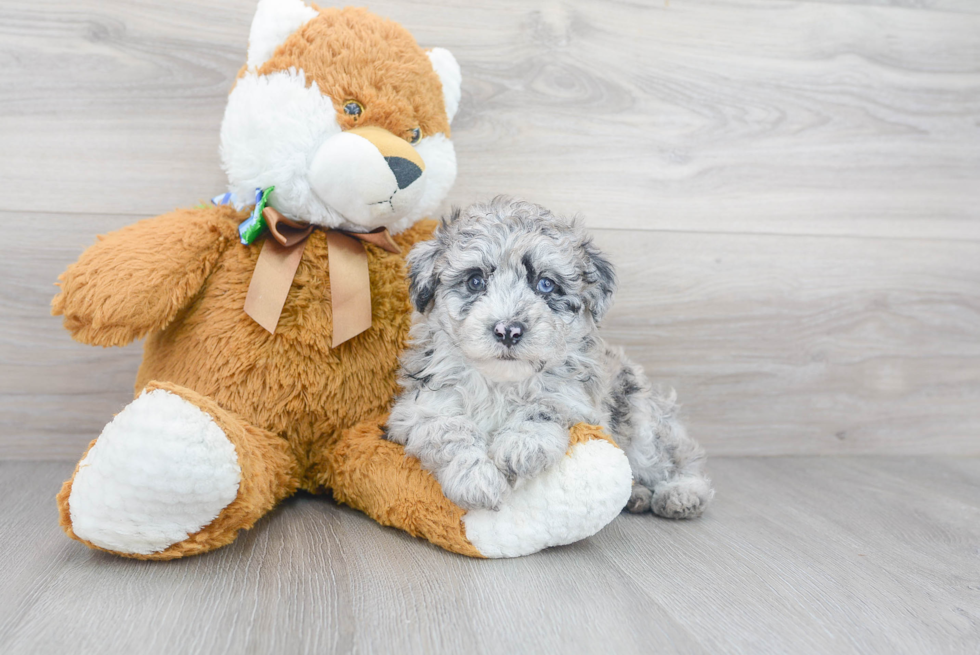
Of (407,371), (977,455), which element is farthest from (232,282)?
(977,455)

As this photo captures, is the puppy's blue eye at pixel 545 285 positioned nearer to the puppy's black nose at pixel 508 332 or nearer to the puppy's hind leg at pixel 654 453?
the puppy's black nose at pixel 508 332

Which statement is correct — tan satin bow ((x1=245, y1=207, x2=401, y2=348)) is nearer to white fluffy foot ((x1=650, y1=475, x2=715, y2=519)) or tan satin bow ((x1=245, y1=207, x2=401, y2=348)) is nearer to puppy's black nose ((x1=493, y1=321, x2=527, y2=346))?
puppy's black nose ((x1=493, y1=321, x2=527, y2=346))

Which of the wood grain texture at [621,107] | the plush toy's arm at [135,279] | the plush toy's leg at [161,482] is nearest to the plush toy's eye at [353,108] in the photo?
the plush toy's arm at [135,279]

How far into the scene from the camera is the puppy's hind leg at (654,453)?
184 cm

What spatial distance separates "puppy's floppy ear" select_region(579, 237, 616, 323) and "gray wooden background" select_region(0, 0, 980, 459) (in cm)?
69

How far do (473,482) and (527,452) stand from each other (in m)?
0.13

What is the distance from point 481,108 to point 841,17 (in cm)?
130

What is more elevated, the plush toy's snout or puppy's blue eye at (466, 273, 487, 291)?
the plush toy's snout

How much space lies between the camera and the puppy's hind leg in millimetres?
1837

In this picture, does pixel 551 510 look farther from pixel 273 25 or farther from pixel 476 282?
pixel 273 25

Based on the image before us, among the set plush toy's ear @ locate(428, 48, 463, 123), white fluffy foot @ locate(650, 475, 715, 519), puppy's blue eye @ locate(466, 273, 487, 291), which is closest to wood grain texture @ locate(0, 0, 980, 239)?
plush toy's ear @ locate(428, 48, 463, 123)

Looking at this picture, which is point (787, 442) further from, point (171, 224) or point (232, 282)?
point (171, 224)

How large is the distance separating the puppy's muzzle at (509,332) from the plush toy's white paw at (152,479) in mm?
582

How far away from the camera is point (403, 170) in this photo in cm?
164
